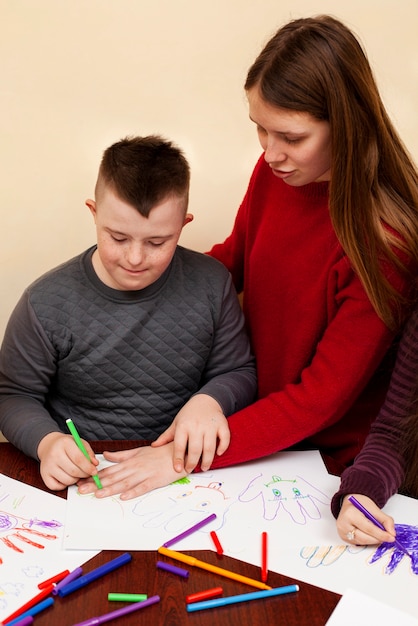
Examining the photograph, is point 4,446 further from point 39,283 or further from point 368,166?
point 368,166

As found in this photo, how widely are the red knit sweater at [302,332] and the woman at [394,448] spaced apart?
0.06m

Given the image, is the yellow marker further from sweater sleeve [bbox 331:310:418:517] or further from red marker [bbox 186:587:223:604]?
sweater sleeve [bbox 331:310:418:517]

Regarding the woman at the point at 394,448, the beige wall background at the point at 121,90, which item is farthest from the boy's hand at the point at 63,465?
the beige wall background at the point at 121,90

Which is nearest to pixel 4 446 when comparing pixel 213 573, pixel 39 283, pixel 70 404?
pixel 70 404

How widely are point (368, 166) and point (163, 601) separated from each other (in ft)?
2.07

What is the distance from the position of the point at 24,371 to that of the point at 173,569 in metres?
0.44

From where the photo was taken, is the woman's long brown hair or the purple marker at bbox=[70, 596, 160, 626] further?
the woman's long brown hair

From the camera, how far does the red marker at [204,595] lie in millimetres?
766

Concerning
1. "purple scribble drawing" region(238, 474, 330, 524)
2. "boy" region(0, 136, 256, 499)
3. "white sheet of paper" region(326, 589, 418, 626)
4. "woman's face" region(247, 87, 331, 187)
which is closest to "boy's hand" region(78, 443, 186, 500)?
"boy" region(0, 136, 256, 499)

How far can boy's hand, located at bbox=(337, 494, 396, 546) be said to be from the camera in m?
0.86

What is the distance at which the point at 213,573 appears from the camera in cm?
81

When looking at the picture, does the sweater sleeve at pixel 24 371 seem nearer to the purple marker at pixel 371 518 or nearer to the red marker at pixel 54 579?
the red marker at pixel 54 579

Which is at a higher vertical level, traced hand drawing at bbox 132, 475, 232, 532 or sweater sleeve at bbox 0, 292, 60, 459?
sweater sleeve at bbox 0, 292, 60, 459

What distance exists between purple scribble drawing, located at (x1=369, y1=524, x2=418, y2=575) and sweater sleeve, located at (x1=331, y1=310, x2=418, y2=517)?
47 millimetres
